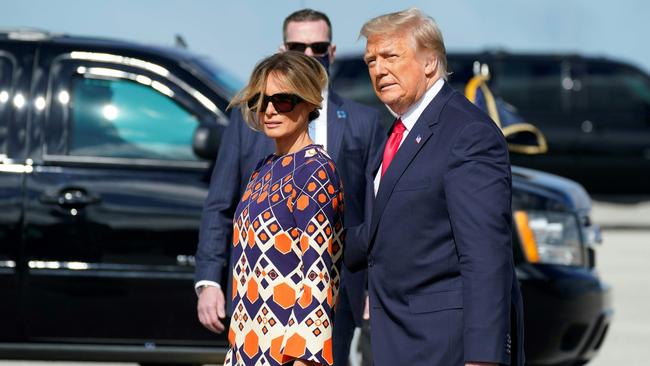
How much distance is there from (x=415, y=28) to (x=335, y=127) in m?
1.33

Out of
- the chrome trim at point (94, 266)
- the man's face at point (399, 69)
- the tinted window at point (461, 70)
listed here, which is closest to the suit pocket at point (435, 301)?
the man's face at point (399, 69)

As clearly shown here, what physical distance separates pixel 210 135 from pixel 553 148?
1078 cm

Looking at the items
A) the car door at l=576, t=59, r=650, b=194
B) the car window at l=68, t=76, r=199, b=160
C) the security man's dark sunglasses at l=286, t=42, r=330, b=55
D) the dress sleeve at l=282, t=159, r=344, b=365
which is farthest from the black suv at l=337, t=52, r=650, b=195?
the dress sleeve at l=282, t=159, r=344, b=365

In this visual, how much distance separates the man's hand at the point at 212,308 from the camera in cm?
503

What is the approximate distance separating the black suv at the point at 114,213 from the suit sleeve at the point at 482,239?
2.67 m

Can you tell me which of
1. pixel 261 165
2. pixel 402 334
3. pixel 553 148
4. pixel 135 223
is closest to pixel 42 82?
pixel 135 223

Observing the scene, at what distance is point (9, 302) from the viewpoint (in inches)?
252

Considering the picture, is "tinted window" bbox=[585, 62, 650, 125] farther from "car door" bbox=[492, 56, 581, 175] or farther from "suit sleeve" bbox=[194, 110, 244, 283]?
"suit sleeve" bbox=[194, 110, 244, 283]

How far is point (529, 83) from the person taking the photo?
17484mm

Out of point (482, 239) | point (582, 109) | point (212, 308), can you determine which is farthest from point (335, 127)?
point (582, 109)

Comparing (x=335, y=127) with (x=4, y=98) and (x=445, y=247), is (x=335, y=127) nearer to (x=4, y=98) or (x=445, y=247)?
(x=445, y=247)

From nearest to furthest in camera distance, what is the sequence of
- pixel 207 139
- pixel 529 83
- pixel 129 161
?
pixel 207 139
pixel 129 161
pixel 529 83

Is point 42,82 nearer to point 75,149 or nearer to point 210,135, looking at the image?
point 75,149

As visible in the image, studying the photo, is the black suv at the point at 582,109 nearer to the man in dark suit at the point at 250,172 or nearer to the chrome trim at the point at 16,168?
the chrome trim at the point at 16,168
